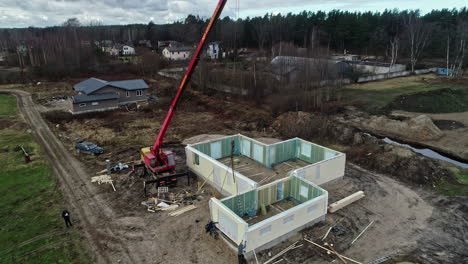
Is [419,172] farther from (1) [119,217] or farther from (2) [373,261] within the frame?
(1) [119,217]

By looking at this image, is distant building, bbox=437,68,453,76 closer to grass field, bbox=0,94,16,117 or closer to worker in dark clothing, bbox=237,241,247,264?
worker in dark clothing, bbox=237,241,247,264

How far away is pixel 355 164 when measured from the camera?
2480 centimetres

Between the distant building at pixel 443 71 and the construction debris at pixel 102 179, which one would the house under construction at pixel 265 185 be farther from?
the distant building at pixel 443 71

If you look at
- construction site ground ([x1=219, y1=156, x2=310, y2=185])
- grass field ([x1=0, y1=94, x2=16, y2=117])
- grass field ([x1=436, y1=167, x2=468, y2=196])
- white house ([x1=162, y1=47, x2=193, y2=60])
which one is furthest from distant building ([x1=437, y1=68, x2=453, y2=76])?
grass field ([x1=0, y1=94, x2=16, y2=117])

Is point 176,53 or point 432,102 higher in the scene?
point 176,53

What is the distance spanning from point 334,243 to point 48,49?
7979 cm

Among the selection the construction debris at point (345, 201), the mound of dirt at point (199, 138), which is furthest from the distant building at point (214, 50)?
the construction debris at point (345, 201)

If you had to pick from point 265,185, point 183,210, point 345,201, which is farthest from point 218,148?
point 345,201

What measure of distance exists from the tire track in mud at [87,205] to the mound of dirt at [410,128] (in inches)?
1110

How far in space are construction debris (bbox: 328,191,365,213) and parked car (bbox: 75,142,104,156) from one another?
19.9m

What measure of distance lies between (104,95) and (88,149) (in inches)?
657

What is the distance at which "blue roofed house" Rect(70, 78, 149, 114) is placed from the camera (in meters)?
39.0

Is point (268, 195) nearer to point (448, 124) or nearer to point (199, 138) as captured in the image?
point (199, 138)

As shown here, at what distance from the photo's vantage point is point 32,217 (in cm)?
1723
